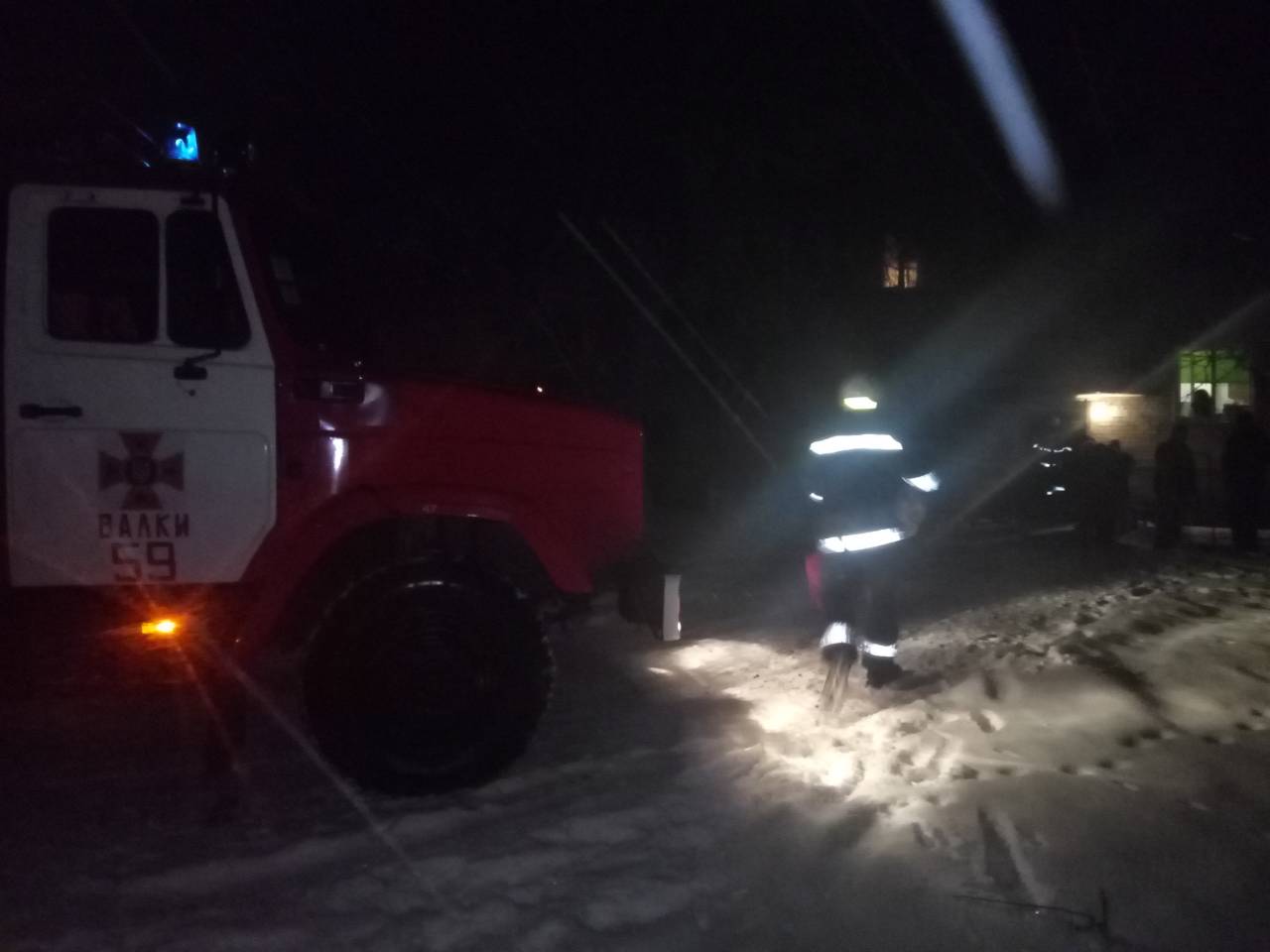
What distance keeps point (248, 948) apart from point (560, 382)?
13.7m

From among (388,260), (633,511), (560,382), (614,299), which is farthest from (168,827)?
(614,299)

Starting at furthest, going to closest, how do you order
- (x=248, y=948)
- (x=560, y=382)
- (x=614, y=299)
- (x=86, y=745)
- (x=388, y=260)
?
(x=614, y=299) < (x=560, y=382) < (x=388, y=260) < (x=86, y=745) < (x=248, y=948)

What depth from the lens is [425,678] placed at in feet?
17.3

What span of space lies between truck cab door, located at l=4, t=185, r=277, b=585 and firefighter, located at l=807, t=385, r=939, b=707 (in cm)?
327

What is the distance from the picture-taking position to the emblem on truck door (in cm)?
506

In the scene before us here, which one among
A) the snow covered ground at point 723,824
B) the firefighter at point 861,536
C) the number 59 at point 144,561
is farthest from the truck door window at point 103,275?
the firefighter at point 861,536

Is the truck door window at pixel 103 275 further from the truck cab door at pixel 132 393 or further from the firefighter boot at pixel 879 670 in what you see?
the firefighter boot at pixel 879 670

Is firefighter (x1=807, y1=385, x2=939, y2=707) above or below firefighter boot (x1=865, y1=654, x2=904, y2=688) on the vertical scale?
above

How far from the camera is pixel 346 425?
5.23 m

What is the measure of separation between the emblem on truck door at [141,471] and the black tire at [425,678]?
0.92 m

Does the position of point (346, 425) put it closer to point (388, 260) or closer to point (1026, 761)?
point (1026, 761)

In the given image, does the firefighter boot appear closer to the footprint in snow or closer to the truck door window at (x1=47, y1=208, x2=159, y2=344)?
the footprint in snow

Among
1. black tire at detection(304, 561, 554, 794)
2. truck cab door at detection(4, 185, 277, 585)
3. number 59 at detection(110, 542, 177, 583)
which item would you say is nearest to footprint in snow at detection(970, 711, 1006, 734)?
black tire at detection(304, 561, 554, 794)

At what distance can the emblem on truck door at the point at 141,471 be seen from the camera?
506 cm
